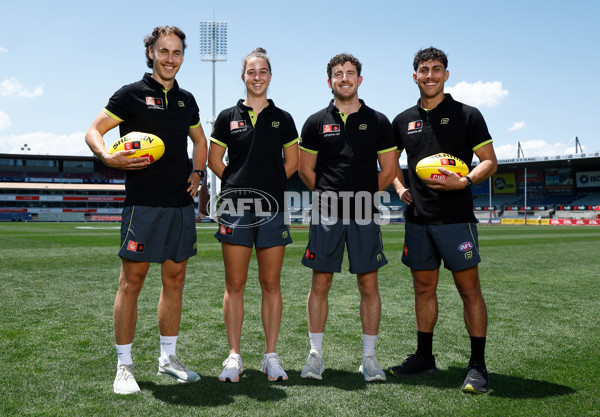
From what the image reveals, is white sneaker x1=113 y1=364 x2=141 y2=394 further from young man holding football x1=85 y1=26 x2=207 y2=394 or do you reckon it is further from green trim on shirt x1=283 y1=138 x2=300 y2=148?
green trim on shirt x1=283 y1=138 x2=300 y2=148

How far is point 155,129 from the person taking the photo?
3.40 metres

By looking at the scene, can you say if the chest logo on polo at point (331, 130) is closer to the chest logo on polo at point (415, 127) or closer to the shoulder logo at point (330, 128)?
the shoulder logo at point (330, 128)

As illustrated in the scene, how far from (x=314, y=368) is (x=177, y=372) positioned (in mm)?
1027

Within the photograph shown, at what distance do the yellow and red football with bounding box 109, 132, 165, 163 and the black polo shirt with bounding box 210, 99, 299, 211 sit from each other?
Answer: 1.65ft

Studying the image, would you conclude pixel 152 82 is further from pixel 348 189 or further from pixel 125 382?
pixel 125 382

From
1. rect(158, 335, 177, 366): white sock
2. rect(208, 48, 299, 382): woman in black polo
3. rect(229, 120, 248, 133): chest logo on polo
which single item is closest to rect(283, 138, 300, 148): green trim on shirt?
rect(208, 48, 299, 382): woman in black polo

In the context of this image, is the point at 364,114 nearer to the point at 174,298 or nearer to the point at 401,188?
the point at 401,188

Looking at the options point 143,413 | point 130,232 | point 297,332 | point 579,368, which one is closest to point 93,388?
point 143,413

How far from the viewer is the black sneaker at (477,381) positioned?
10.6 ft

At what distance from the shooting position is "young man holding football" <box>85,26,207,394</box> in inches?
131

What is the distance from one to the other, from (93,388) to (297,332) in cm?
217

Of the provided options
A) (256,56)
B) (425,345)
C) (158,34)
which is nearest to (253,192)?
(256,56)

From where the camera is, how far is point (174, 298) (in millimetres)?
3564

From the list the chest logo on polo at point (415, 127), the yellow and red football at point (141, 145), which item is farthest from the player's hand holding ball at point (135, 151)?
the chest logo on polo at point (415, 127)
